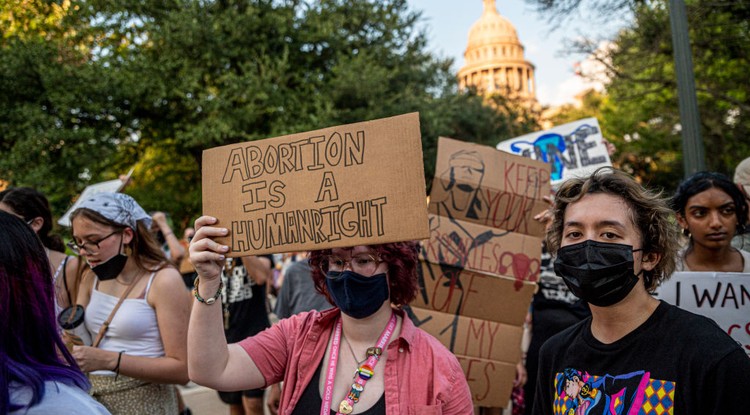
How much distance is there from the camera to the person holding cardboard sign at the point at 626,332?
1.53 metres

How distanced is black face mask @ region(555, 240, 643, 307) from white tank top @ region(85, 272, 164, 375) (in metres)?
1.97

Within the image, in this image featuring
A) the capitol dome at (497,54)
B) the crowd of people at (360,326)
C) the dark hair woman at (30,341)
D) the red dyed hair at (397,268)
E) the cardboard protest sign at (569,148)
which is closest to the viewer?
the dark hair woman at (30,341)

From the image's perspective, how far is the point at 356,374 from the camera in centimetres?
199

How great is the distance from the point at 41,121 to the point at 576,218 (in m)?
13.6

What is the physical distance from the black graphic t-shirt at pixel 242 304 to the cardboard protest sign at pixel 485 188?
7.40 ft

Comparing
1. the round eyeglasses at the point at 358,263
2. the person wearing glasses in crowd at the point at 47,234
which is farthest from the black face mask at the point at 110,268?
the round eyeglasses at the point at 358,263

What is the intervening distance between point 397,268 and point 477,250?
1067 mm

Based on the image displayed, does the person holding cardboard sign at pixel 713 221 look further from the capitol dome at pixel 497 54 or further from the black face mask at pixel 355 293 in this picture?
the capitol dome at pixel 497 54

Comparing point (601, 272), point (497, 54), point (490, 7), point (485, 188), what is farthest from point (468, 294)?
point (490, 7)

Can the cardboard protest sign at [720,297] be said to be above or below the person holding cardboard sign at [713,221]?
below

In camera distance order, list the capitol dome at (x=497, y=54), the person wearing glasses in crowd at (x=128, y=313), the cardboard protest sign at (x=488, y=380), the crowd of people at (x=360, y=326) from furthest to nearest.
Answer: the capitol dome at (x=497, y=54), the cardboard protest sign at (x=488, y=380), the person wearing glasses in crowd at (x=128, y=313), the crowd of people at (x=360, y=326)

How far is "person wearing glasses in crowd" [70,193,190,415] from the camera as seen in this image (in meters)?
2.66

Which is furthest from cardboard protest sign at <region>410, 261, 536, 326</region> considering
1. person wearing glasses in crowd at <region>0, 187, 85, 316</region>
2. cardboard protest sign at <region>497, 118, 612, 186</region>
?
person wearing glasses in crowd at <region>0, 187, 85, 316</region>

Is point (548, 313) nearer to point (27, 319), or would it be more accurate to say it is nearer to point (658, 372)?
point (658, 372)
